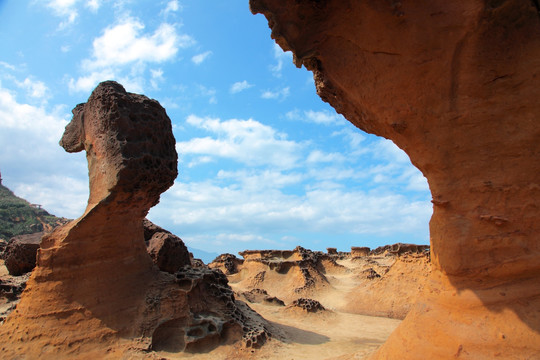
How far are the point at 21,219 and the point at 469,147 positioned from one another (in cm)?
3813

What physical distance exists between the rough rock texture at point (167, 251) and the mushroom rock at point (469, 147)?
6.15 m

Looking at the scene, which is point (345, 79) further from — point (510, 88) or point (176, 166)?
point (176, 166)

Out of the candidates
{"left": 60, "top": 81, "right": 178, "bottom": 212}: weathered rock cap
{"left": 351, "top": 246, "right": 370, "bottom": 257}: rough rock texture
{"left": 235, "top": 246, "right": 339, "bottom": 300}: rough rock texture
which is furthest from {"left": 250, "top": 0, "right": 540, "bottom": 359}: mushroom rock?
{"left": 351, "top": 246, "right": 370, "bottom": 257}: rough rock texture

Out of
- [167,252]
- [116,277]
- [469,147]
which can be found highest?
[469,147]

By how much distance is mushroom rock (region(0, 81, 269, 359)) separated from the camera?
556 centimetres

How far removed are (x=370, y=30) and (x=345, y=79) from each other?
54cm

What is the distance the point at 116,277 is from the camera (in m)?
6.12

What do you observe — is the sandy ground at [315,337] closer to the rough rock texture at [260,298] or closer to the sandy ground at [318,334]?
the sandy ground at [318,334]

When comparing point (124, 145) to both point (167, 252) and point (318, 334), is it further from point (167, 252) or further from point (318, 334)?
point (318, 334)

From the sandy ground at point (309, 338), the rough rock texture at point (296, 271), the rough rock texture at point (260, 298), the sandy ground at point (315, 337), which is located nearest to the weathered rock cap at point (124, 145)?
the sandy ground at point (309, 338)

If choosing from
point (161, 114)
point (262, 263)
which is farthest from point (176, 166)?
point (262, 263)

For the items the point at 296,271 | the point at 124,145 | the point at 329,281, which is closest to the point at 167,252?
the point at 124,145

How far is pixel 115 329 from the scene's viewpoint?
225 inches

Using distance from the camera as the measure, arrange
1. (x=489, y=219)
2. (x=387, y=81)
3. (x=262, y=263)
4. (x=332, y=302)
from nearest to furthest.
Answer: (x=489, y=219) < (x=387, y=81) < (x=332, y=302) < (x=262, y=263)
